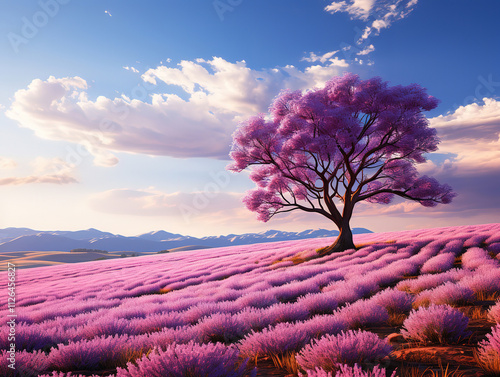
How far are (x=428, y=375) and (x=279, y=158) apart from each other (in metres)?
15.0

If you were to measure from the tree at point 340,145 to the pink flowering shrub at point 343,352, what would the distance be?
12870 millimetres

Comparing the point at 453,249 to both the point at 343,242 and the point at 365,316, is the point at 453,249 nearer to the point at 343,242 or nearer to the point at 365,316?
the point at 343,242

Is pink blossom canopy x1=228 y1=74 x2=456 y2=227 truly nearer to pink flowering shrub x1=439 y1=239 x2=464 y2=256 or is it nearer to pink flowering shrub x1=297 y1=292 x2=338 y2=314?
pink flowering shrub x1=439 y1=239 x2=464 y2=256

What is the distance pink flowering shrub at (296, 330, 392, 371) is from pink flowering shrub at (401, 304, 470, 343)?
87 cm

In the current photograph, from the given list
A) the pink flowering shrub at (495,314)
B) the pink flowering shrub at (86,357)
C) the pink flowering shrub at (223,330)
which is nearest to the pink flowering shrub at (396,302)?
the pink flowering shrub at (495,314)

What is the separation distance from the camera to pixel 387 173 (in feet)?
58.0

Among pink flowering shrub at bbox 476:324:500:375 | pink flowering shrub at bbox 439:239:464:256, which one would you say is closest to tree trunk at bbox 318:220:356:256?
pink flowering shrub at bbox 439:239:464:256

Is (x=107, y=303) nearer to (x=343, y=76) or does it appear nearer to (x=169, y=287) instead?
(x=169, y=287)

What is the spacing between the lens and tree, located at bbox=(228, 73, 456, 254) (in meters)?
14.6

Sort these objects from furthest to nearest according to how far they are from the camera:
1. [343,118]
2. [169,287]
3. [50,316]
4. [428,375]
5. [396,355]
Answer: [343,118] → [169,287] → [50,316] → [396,355] → [428,375]

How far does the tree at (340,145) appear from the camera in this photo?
14617 mm

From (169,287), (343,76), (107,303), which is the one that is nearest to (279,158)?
(343,76)

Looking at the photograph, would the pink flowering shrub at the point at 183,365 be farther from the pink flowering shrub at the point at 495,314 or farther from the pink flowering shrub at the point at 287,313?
the pink flowering shrub at the point at 495,314

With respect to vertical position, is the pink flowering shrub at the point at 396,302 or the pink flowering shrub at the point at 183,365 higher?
the pink flowering shrub at the point at 183,365
